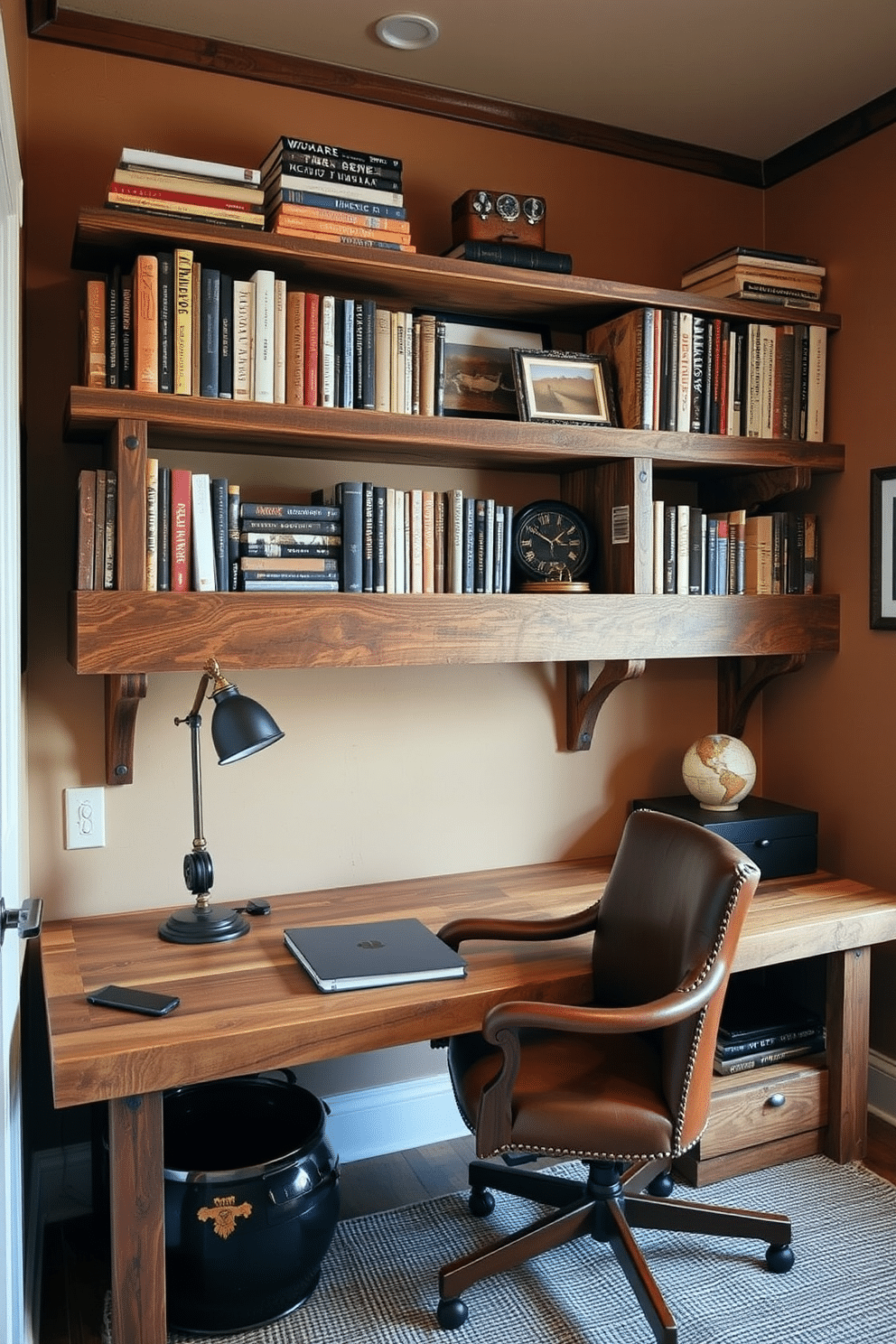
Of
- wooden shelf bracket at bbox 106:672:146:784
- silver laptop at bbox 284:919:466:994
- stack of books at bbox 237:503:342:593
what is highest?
stack of books at bbox 237:503:342:593

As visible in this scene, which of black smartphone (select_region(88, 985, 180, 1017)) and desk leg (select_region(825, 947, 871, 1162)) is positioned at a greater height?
black smartphone (select_region(88, 985, 180, 1017))

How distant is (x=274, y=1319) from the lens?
1941 millimetres

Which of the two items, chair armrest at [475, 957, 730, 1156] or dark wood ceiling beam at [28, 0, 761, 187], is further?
dark wood ceiling beam at [28, 0, 761, 187]

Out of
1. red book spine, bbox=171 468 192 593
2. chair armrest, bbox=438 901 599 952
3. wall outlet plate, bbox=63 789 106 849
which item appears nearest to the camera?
red book spine, bbox=171 468 192 593

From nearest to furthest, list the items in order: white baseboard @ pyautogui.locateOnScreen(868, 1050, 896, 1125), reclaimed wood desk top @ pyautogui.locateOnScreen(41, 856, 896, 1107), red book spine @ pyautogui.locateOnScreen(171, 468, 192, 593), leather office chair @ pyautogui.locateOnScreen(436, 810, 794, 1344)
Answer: reclaimed wood desk top @ pyautogui.locateOnScreen(41, 856, 896, 1107)
leather office chair @ pyautogui.locateOnScreen(436, 810, 794, 1344)
red book spine @ pyautogui.locateOnScreen(171, 468, 192, 593)
white baseboard @ pyautogui.locateOnScreen(868, 1050, 896, 1125)

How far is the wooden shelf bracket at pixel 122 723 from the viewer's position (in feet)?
6.71

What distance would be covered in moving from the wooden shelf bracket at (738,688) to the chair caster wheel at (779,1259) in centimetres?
128

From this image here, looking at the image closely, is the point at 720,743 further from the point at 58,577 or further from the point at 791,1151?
the point at 58,577

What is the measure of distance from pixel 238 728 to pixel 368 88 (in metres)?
1.52

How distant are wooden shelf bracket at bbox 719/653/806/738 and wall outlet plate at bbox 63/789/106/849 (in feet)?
5.42

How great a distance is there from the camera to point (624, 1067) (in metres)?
1.98

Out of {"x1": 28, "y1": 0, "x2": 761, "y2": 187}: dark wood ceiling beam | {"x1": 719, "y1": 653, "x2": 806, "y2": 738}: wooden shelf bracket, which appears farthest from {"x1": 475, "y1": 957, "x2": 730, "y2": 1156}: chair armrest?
{"x1": 28, "y1": 0, "x2": 761, "y2": 187}: dark wood ceiling beam

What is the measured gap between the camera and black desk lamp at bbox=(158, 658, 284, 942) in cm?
196

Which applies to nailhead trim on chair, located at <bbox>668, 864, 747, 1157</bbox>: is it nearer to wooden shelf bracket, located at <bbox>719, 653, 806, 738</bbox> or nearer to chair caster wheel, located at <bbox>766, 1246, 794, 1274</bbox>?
chair caster wheel, located at <bbox>766, 1246, 794, 1274</bbox>
